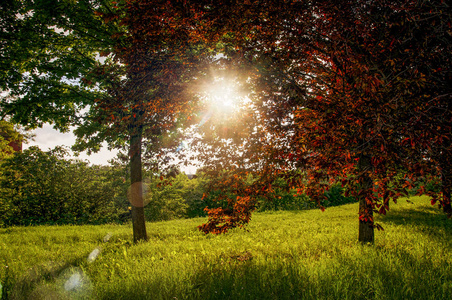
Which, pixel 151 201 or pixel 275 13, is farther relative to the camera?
pixel 151 201

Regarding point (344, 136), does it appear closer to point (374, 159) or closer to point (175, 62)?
point (374, 159)

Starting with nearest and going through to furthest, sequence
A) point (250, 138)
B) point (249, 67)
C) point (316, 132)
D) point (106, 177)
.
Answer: point (316, 132), point (249, 67), point (250, 138), point (106, 177)

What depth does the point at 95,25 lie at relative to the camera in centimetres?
700

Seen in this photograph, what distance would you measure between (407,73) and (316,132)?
1.36 meters

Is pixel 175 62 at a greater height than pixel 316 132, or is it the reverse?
pixel 175 62

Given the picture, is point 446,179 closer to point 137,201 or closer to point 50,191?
point 137,201

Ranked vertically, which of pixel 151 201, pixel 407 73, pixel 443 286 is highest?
pixel 407 73

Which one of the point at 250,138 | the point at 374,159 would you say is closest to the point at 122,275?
the point at 250,138

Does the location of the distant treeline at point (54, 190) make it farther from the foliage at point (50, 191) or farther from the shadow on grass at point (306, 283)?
the shadow on grass at point (306, 283)

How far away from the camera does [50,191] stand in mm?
15977

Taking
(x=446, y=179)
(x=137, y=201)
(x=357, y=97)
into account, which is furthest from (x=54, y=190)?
(x=446, y=179)

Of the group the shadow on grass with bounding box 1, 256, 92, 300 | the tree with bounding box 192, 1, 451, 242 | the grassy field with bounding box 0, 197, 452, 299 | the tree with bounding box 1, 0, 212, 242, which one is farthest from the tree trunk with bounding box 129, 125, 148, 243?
the tree with bounding box 192, 1, 451, 242

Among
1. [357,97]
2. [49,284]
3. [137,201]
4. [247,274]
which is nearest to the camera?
[357,97]

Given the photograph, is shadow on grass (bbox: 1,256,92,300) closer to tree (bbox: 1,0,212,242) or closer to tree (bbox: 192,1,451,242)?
tree (bbox: 1,0,212,242)
